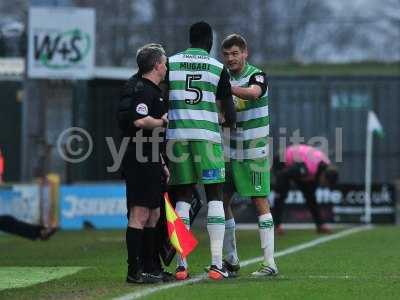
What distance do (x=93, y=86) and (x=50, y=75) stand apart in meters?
3.82

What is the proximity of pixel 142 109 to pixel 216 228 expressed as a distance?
1240 millimetres

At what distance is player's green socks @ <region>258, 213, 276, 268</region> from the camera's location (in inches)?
391

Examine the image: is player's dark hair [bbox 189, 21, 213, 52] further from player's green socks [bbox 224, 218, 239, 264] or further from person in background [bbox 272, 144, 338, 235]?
person in background [bbox 272, 144, 338, 235]

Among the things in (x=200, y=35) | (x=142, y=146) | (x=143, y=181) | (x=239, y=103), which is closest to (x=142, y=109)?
(x=142, y=146)

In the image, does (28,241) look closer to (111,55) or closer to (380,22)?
(111,55)

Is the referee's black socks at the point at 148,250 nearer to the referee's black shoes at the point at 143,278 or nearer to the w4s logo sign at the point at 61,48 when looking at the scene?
the referee's black shoes at the point at 143,278

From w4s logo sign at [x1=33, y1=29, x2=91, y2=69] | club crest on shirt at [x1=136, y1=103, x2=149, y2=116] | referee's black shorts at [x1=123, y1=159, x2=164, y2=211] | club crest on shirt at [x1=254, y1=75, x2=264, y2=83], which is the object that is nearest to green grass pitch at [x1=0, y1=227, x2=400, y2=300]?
referee's black shorts at [x1=123, y1=159, x2=164, y2=211]

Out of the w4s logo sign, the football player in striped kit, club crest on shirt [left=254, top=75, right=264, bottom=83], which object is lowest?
the football player in striped kit

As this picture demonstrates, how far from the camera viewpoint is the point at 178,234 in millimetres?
9570

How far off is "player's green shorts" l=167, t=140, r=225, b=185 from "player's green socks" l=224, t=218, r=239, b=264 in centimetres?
79

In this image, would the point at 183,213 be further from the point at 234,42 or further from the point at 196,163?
the point at 234,42

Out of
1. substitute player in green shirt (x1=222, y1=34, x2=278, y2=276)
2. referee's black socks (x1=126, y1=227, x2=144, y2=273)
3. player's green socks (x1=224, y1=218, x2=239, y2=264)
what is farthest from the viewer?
player's green socks (x1=224, y1=218, x2=239, y2=264)

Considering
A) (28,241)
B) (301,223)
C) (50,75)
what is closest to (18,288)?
(28,241)

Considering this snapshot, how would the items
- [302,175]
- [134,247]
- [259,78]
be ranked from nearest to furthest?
[134,247] < [259,78] < [302,175]
